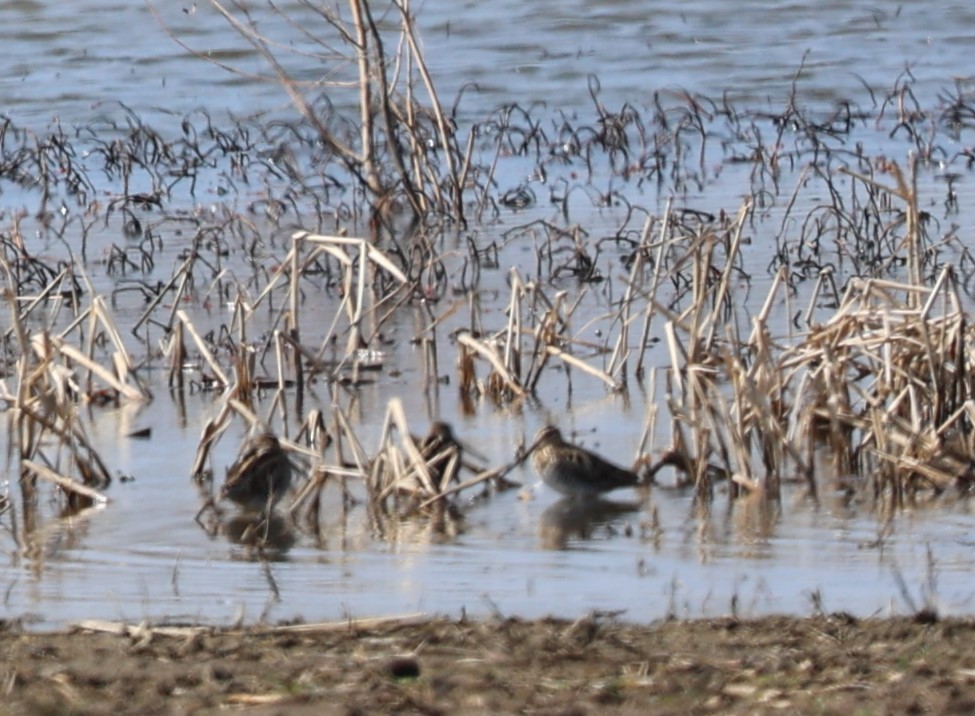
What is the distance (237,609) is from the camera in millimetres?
5812

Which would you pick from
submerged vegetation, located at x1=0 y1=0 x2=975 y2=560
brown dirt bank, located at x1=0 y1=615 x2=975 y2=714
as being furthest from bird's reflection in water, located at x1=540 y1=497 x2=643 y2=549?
brown dirt bank, located at x1=0 y1=615 x2=975 y2=714

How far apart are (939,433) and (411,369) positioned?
3.14 meters

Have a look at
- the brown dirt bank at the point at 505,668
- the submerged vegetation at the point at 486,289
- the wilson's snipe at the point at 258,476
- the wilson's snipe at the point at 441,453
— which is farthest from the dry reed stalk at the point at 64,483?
the brown dirt bank at the point at 505,668

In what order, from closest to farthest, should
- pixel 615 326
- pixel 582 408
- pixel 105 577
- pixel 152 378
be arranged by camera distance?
pixel 105 577, pixel 582 408, pixel 152 378, pixel 615 326

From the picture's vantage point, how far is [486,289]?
451 inches

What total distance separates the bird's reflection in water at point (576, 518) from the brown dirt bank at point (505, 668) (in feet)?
4.63

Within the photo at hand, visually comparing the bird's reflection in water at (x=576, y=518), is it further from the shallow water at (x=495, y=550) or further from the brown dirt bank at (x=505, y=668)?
the brown dirt bank at (x=505, y=668)

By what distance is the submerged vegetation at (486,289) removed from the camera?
728cm

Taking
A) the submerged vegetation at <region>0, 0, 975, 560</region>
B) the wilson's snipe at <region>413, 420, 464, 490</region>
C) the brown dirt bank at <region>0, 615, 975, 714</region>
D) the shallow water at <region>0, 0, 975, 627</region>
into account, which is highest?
the submerged vegetation at <region>0, 0, 975, 560</region>

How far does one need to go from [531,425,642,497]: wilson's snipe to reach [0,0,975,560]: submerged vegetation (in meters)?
0.14

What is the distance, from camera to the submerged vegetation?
7277 mm

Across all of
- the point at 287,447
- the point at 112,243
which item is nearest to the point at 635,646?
the point at 287,447

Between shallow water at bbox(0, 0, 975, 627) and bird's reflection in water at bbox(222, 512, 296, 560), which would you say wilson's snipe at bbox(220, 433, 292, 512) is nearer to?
bird's reflection in water at bbox(222, 512, 296, 560)

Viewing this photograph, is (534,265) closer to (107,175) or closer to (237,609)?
(107,175)
